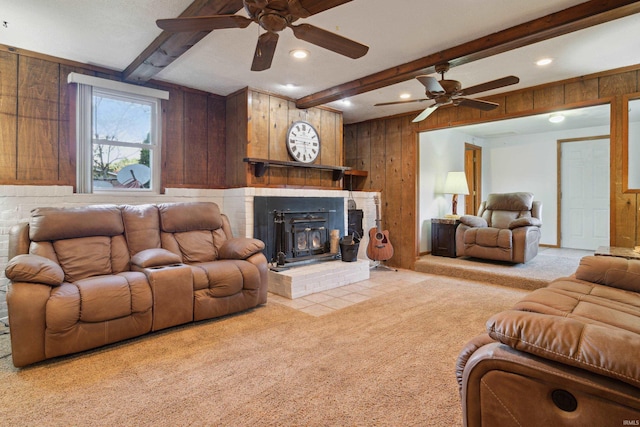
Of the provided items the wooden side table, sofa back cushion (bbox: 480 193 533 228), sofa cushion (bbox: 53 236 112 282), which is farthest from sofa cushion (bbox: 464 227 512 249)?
sofa cushion (bbox: 53 236 112 282)

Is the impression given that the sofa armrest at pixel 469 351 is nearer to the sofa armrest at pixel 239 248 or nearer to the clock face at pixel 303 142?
the sofa armrest at pixel 239 248

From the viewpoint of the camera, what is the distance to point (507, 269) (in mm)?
4535

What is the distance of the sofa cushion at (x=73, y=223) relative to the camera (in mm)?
2689

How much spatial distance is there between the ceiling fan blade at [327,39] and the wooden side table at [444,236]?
379cm

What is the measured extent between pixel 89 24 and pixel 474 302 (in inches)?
171

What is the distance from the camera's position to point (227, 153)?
449 cm

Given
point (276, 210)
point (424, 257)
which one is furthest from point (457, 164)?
point (276, 210)

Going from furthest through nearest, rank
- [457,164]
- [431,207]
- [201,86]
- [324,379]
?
[457,164] → [431,207] → [201,86] → [324,379]

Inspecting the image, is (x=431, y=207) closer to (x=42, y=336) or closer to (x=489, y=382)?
(x=489, y=382)

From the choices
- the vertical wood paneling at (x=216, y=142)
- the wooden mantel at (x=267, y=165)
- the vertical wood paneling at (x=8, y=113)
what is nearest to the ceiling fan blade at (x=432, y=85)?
the wooden mantel at (x=267, y=165)

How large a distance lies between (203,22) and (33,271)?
76.3 inches

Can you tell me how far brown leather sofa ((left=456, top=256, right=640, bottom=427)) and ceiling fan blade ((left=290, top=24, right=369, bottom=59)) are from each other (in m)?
1.81

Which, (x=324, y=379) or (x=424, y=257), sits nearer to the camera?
(x=324, y=379)

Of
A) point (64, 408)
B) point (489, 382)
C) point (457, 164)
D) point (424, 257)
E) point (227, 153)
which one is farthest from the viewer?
point (457, 164)
